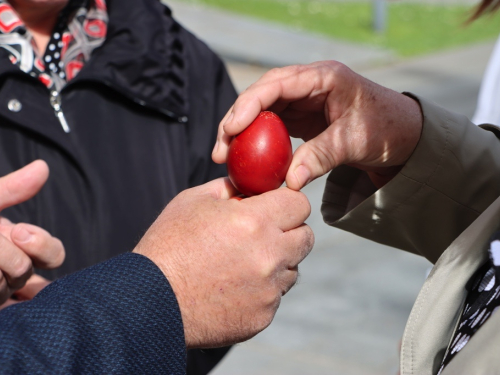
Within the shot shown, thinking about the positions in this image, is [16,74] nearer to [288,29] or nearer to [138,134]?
[138,134]

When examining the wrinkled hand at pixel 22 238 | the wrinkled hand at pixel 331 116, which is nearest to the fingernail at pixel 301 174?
the wrinkled hand at pixel 331 116

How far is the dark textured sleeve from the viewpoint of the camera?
1.29m

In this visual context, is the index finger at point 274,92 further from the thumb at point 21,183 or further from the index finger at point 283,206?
the thumb at point 21,183

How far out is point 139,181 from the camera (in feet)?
7.58

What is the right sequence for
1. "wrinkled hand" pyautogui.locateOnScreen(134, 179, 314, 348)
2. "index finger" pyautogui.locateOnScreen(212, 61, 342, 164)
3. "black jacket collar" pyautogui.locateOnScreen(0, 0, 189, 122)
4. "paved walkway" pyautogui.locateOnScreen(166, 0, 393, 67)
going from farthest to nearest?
1. "paved walkway" pyautogui.locateOnScreen(166, 0, 393, 67)
2. "black jacket collar" pyautogui.locateOnScreen(0, 0, 189, 122)
3. "index finger" pyautogui.locateOnScreen(212, 61, 342, 164)
4. "wrinkled hand" pyautogui.locateOnScreen(134, 179, 314, 348)

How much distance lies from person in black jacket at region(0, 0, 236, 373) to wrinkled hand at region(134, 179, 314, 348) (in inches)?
29.3

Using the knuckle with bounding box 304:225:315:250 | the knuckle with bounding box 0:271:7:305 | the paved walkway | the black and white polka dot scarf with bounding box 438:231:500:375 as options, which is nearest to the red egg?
the knuckle with bounding box 304:225:315:250

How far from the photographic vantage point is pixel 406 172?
1771mm

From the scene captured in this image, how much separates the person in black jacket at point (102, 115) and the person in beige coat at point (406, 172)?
641mm

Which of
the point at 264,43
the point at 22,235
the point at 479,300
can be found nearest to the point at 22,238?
the point at 22,235

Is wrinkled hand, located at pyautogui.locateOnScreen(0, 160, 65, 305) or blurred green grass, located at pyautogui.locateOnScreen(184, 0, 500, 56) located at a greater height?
wrinkled hand, located at pyautogui.locateOnScreen(0, 160, 65, 305)

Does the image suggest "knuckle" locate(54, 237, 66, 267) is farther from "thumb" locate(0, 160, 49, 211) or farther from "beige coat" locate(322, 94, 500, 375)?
"beige coat" locate(322, 94, 500, 375)

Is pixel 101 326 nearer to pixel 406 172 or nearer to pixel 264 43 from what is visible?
pixel 406 172

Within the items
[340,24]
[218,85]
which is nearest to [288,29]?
[340,24]
